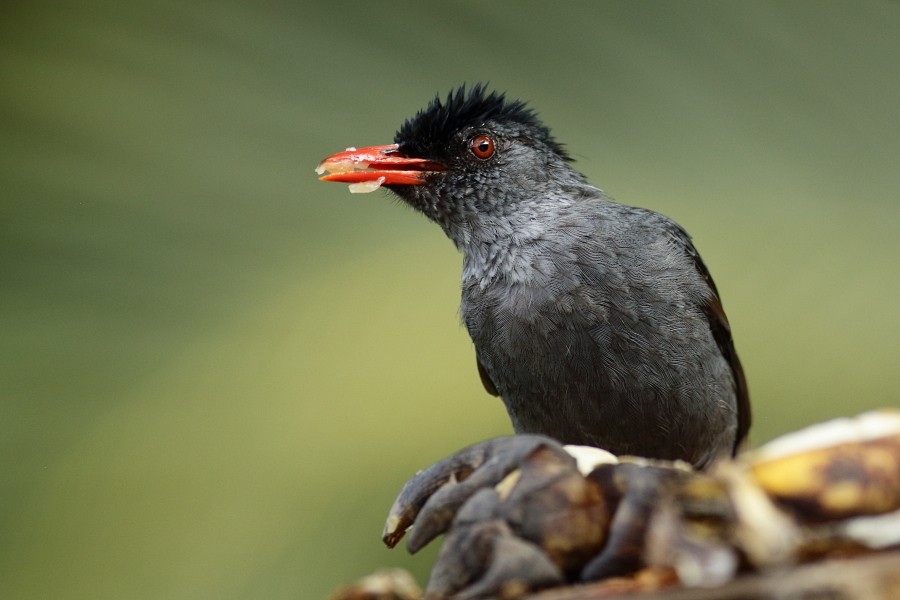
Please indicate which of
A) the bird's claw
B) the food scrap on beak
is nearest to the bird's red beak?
the food scrap on beak

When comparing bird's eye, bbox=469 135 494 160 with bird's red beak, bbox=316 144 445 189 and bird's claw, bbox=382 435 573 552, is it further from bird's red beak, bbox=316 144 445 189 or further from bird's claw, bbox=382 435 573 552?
bird's claw, bbox=382 435 573 552

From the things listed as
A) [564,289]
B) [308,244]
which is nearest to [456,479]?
[564,289]

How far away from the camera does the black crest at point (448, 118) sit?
2346 mm

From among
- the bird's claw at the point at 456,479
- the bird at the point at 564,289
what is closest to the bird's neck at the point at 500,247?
the bird at the point at 564,289

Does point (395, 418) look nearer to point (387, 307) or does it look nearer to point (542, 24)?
point (387, 307)

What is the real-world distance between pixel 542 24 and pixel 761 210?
0.86 metres

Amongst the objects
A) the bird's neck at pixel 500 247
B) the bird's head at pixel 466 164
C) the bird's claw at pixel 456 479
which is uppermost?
the bird's head at pixel 466 164

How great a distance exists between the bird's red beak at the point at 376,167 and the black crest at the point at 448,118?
0.04m

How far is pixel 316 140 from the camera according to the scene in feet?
8.87

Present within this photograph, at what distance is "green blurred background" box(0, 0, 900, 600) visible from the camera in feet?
7.34

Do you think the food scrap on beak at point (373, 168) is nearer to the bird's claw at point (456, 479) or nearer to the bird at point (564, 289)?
the bird at point (564, 289)

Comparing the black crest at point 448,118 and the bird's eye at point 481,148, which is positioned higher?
the black crest at point 448,118

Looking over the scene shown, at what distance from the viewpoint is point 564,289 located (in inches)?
83.2

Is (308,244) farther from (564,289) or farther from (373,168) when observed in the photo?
(564,289)
